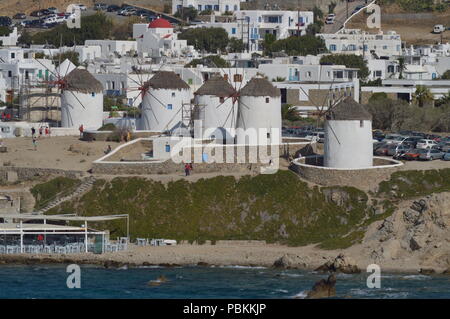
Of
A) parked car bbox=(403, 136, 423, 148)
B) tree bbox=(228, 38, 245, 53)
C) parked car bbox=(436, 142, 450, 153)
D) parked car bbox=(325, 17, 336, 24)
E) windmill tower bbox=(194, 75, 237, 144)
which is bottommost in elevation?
parked car bbox=(436, 142, 450, 153)

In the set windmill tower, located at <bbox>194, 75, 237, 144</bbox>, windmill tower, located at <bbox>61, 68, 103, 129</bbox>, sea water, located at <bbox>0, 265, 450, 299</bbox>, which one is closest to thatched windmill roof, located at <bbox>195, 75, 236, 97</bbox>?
windmill tower, located at <bbox>194, 75, 237, 144</bbox>

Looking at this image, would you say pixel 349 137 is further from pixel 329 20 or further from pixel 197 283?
pixel 329 20

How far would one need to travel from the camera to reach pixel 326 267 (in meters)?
69.9

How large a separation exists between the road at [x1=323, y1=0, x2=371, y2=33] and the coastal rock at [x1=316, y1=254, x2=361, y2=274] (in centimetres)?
7812

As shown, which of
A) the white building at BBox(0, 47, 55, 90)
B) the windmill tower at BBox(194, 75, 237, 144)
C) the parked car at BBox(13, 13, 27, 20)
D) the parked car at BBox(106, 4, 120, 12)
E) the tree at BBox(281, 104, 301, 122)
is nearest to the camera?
the windmill tower at BBox(194, 75, 237, 144)

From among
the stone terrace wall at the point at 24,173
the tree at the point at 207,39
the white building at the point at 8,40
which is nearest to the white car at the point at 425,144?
the stone terrace wall at the point at 24,173

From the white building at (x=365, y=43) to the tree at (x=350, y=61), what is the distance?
9.95 m

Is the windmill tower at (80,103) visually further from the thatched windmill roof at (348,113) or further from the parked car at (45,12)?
the parked car at (45,12)

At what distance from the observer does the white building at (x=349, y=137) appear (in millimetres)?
77750

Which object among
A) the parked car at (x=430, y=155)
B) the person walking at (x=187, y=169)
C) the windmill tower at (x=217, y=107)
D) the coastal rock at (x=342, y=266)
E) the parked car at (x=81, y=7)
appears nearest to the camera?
the coastal rock at (x=342, y=266)

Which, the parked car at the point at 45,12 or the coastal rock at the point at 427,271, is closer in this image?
the coastal rock at the point at 427,271

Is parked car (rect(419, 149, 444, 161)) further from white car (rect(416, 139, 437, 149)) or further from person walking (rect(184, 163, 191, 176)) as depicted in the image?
person walking (rect(184, 163, 191, 176))

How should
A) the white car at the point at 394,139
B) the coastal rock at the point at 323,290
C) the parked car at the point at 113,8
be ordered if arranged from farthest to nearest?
the parked car at the point at 113,8, the white car at the point at 394,139, the coastal rock at the point at 323,290

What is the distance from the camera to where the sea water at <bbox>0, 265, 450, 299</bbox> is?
64938mm
